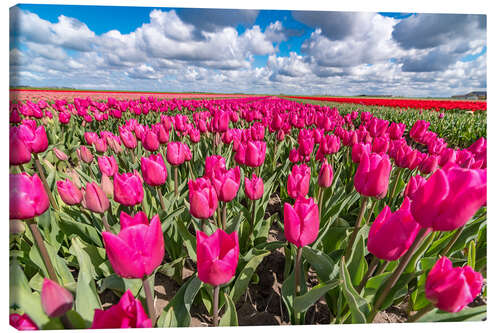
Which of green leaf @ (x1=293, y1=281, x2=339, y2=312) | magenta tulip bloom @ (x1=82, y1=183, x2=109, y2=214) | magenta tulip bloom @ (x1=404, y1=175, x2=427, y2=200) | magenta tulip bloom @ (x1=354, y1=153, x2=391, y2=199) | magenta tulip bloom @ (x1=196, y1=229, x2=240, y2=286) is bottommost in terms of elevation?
green leaf @ (x1=293, y1=281, x2=339, y2=312)

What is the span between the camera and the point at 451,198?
73cm

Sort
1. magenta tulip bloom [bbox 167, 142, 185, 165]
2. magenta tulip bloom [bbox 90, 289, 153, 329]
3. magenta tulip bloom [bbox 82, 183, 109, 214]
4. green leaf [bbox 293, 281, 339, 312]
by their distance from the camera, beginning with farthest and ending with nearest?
magenta tulip bloom [bbox 167, 142, 185, 165], magenta tulip bloom [bbox 82, 183, 109, 214], green leaf [bbox 293, 281, 339, 312], magenta tulip bloom [bbox 90, 289, 153, 329]

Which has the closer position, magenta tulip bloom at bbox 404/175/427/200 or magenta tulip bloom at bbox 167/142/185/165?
magenta tulip bloom at bbox 404/175/427/200

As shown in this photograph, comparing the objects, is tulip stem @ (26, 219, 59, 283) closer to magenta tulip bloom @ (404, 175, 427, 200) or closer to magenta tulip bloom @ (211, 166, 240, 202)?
magenta tulip bloom @ (211, 166, 240, 202)

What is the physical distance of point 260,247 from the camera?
1.40 m

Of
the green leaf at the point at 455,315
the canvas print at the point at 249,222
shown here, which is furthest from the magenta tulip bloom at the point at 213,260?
the green leaf at the point at 455,315

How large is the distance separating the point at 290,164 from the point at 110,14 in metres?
1.88

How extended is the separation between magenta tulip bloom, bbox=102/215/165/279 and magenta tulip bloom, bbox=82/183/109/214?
1.94 feet

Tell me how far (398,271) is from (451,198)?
1.01 feet

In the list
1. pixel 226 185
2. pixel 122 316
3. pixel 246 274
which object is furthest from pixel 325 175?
pixel 122 316

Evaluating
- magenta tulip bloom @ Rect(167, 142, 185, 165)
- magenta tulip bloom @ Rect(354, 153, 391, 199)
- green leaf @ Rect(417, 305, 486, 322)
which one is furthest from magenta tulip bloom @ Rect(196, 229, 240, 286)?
magenta tulip bloom @ Rect(167, 142, 185, 165)

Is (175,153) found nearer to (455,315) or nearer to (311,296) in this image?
(311,296)

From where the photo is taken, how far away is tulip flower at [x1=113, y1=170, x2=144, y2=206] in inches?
48.8
